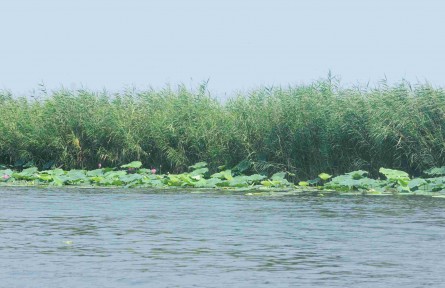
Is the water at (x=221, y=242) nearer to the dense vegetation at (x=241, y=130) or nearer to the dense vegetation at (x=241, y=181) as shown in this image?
the dense vegetation at (x=241, y=181)

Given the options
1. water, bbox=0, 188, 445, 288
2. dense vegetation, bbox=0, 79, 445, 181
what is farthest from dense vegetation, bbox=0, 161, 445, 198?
water, bbox=0, 188, 445, 288

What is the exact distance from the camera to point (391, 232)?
1177 centimetres

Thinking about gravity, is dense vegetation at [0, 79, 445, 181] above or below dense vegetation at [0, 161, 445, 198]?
above

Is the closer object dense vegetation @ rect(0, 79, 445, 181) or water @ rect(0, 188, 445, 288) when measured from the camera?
water @ rect(0, 188, 445, 288)

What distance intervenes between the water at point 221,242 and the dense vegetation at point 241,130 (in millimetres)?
3916

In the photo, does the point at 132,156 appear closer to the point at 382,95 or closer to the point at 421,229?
the point at 382,95

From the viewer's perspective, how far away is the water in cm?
822

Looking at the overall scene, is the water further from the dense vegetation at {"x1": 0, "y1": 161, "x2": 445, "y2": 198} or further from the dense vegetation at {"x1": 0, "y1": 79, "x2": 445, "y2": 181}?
the dense vegetation at {"x1": 0, "y1": 79, "x2": 445, "y2": 181}

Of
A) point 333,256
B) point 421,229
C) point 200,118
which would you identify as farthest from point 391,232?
point 200,118

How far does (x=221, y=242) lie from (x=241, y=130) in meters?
11.0

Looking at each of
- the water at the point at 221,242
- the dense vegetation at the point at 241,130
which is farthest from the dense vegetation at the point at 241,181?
the water at the point at 221,242

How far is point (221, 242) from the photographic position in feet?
35.1

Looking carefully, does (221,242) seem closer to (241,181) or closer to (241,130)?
(241,181)

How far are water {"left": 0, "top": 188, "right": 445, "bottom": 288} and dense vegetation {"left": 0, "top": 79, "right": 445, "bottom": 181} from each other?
3916 mm
